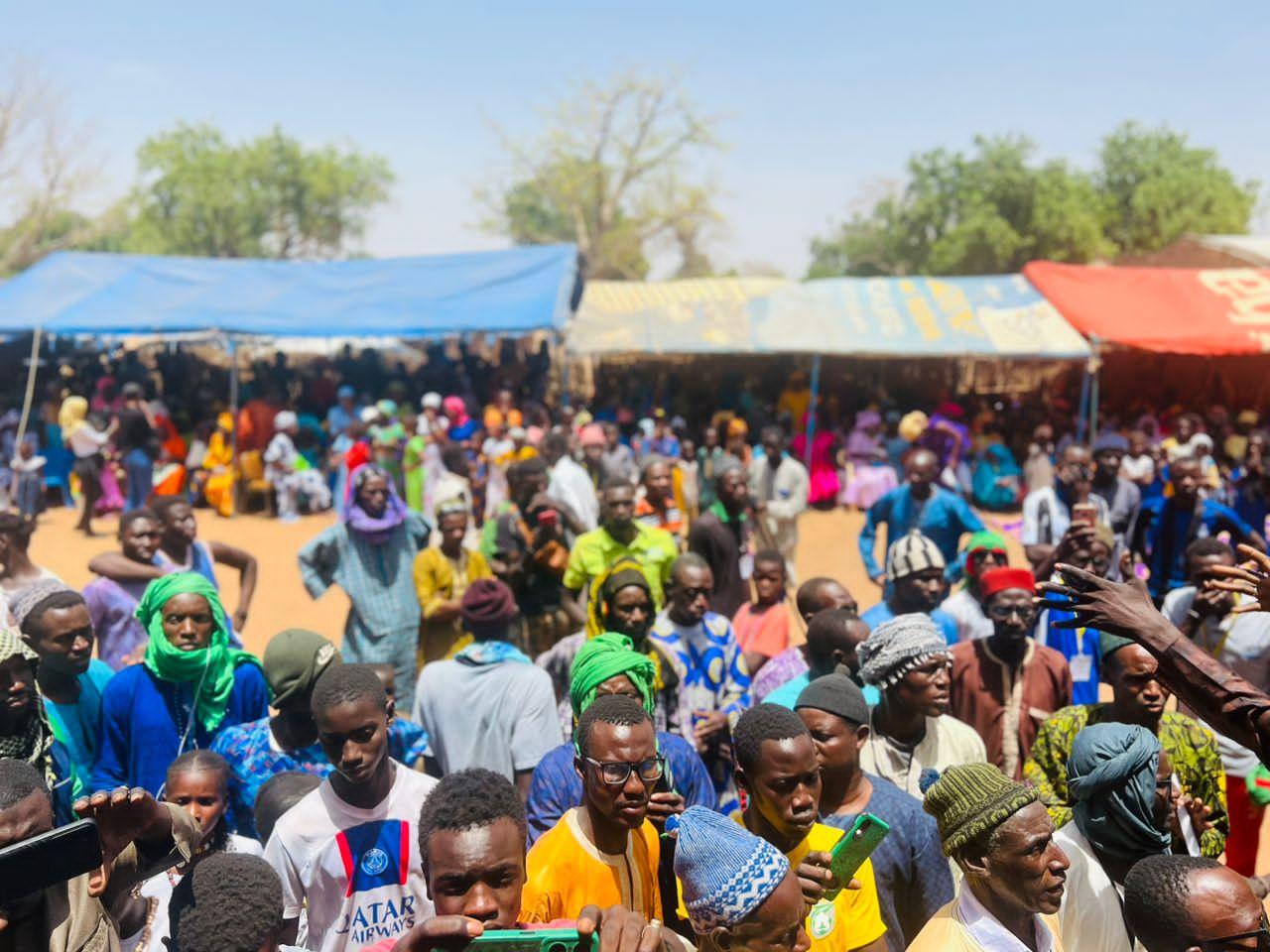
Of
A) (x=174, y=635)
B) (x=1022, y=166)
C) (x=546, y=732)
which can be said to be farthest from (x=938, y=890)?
(x=1022, y=166)

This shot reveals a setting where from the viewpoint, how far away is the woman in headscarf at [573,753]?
3.04 metres

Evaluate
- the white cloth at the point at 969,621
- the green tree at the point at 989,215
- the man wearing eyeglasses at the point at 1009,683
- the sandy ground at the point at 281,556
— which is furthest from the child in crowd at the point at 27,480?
the green tree at the point at 989,215

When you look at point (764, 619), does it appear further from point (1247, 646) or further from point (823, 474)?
point (823, 474)

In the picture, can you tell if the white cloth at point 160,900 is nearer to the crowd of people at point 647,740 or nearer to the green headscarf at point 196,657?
the crowd of people at point 647,740

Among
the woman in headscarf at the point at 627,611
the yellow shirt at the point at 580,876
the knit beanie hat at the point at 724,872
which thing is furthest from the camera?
the woman in headscarf at the point at 627,611

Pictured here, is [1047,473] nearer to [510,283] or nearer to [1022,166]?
[510,283]

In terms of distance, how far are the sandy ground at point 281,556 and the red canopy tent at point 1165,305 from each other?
3.01 metres

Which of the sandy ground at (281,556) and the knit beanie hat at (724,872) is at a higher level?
the knit beanie hat at (724,872)

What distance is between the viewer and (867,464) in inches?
624

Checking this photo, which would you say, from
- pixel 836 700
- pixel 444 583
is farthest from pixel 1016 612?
pixel 444 583

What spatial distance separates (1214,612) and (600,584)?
2.62m

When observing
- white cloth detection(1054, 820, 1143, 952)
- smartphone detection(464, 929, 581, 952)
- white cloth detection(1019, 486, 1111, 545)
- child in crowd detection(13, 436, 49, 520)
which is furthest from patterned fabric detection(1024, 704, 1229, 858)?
child in crowd detection(13, 436, 49, 520)

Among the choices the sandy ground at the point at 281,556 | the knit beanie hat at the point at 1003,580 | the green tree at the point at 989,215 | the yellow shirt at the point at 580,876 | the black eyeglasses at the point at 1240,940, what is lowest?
the sandy ground at the point at 281,556

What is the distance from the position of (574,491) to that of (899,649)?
4.60 metres
